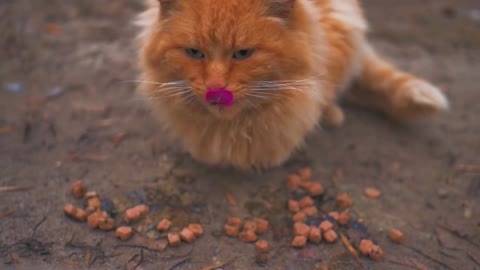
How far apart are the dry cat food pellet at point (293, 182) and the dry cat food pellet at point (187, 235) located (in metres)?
0.57

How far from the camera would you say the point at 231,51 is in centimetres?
170

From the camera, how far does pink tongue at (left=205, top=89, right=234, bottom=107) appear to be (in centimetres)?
169

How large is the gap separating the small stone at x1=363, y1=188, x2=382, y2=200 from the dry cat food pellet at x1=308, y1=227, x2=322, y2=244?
1.31 ft

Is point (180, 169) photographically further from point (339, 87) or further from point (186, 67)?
point (339, 87)

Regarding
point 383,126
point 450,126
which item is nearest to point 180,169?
point 383,126

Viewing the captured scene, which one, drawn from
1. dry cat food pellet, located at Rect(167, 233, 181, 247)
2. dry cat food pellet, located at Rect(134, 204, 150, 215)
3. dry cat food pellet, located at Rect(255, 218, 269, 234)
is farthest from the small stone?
dry cat food pellet, located at Rect(134, 204, 150, 215)

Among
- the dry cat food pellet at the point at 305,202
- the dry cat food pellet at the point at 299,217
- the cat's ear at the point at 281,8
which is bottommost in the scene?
the dry cat food pellet at the point at 299,217

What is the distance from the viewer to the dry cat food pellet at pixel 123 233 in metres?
1.89

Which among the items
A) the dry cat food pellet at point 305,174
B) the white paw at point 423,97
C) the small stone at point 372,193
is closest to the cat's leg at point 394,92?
the white paw at point 423,97

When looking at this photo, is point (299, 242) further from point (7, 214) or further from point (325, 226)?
point (7, 214)

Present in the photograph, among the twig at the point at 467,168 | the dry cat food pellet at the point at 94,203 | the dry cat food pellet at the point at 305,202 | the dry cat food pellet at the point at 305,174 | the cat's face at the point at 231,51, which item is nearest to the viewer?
the cat's face at the point at 231,51

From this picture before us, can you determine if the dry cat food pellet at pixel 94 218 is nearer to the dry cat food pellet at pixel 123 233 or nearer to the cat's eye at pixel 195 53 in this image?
the dry cat food pellet at pixel 123 233

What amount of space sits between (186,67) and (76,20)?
2020 millimetres

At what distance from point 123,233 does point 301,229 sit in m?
0.76
